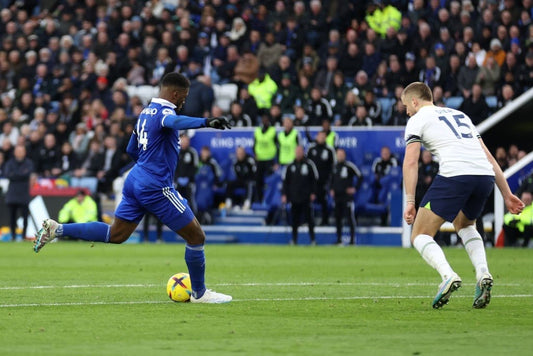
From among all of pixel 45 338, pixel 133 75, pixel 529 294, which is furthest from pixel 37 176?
pixel 45 338

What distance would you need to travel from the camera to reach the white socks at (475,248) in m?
10.2

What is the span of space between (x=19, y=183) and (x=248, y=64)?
20.1 ft

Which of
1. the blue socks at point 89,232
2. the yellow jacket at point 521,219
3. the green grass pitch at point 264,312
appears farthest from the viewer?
the yellow jacket at point 521,219

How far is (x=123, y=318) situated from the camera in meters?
9.17

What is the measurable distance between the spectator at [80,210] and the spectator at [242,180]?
316cm

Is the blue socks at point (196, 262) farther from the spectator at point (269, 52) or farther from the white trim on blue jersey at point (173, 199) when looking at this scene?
the spectator at point (269, 52)

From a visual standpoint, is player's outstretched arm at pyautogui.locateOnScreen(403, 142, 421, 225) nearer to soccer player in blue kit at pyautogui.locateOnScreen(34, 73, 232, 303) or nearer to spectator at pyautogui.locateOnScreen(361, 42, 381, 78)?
soccer player in blue kit at pyautogui.locateOnScreen(34, 73, 232, 303)

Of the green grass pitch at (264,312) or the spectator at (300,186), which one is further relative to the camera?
the spectator at (300,186)

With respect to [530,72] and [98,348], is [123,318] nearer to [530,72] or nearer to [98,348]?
[98,348]

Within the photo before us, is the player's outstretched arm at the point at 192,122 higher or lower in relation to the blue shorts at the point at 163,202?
higher

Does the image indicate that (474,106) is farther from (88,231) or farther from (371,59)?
(88,231)

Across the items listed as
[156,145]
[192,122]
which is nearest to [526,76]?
[156,145]

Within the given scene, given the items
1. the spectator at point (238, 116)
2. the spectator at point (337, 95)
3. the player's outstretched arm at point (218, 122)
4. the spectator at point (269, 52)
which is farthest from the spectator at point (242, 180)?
the player's outstretched arm at point (218, 122)

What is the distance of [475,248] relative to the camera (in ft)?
34.1
